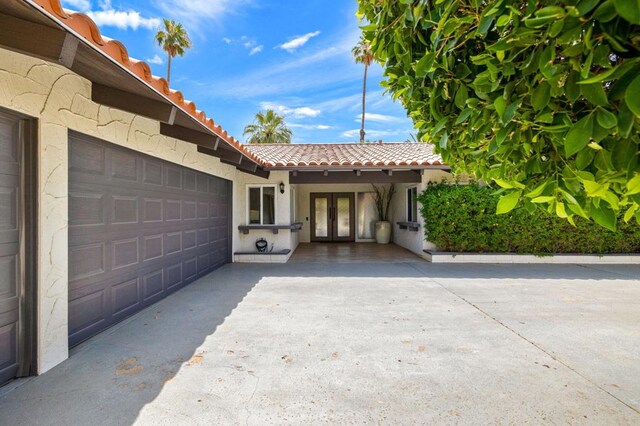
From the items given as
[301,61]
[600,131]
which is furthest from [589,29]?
[301,61]

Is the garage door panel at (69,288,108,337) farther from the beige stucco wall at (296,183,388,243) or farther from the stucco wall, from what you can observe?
the beige stucco wall at (296,183,388,243)

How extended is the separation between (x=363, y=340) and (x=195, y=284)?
13.2 ft

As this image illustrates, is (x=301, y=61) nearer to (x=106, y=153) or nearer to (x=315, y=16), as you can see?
(x=315, y=16)

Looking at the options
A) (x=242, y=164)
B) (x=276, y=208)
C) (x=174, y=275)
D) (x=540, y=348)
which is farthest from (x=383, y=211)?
(x=540, y=348)

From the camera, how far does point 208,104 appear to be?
2431 cm

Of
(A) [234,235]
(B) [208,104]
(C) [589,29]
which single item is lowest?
(A) [234,235]

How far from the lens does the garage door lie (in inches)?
Answer: 137

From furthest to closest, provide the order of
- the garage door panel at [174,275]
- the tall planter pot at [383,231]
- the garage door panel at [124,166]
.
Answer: the tall planter pot at [383,231]
the garage door panel at [174,275]
the garage door panel at [124,166]

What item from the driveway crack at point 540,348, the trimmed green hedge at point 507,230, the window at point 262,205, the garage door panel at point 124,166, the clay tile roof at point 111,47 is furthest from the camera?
the window at point 262,205

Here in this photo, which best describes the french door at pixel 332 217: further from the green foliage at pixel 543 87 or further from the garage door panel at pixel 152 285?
the green foliage at pixel 543 87

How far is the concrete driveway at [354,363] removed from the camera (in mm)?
2398

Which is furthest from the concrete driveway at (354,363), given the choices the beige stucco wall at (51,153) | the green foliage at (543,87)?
the green foliage at (543,87)

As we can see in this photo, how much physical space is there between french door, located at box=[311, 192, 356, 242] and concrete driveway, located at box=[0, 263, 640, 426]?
8.71m

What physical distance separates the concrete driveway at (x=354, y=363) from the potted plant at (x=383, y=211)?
7.69 m
